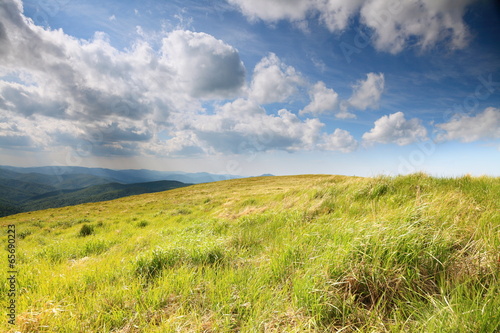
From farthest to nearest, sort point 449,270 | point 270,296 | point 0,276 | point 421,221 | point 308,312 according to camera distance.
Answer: point 0,276 < point 421,221 < point 270,296 < point 449,270 < point 308,312

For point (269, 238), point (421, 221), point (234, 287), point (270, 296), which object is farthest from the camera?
point (269, 238)

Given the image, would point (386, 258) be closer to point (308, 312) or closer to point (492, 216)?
point (308, 312)

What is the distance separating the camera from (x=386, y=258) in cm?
324

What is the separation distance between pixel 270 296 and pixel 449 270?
2.59m

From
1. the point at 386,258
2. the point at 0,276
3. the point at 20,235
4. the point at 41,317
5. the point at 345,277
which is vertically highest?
the point at 386,258

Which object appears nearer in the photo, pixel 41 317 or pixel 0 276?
pixel 41 317

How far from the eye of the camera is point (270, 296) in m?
3.33

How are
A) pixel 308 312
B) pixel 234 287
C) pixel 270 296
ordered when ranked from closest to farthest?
pixel 308 312
pixel 270 296
pixel 234 287

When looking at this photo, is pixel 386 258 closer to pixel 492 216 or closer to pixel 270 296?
pixel 270 296

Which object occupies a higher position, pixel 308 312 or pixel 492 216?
pixel 492 216

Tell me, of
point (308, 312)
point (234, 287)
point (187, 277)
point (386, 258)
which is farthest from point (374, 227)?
point (187, 277)

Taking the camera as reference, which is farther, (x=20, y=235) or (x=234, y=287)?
(x=20, y=235)

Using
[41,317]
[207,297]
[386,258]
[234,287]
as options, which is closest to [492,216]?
[386,258]

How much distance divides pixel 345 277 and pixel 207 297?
2161 millimetres
